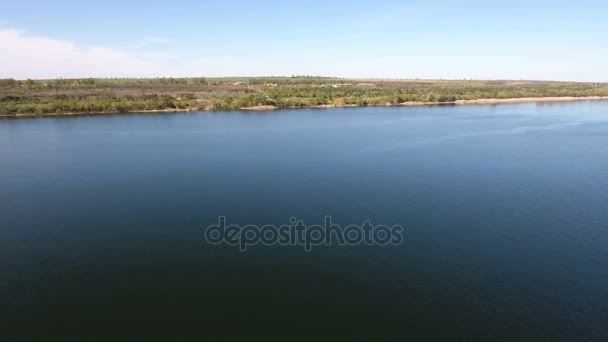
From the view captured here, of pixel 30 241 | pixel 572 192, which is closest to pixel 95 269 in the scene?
pixel 30 241

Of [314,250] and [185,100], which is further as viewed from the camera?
[185,100]

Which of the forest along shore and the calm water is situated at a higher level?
the forest along shore

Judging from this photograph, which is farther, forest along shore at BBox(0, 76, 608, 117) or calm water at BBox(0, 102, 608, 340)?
forest along shore at BBox(0, 76, 608, 117)

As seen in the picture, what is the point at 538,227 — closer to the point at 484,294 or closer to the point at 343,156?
the point at 484,294

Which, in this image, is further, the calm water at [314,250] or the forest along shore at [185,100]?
the forest along shore at [185,100]

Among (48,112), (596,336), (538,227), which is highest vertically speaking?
(48,112)

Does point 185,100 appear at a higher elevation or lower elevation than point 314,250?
higher

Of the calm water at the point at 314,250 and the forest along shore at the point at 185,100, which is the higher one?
the forest along shore at the point at 185,100

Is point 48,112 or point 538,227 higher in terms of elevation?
Answer: point 48,112
